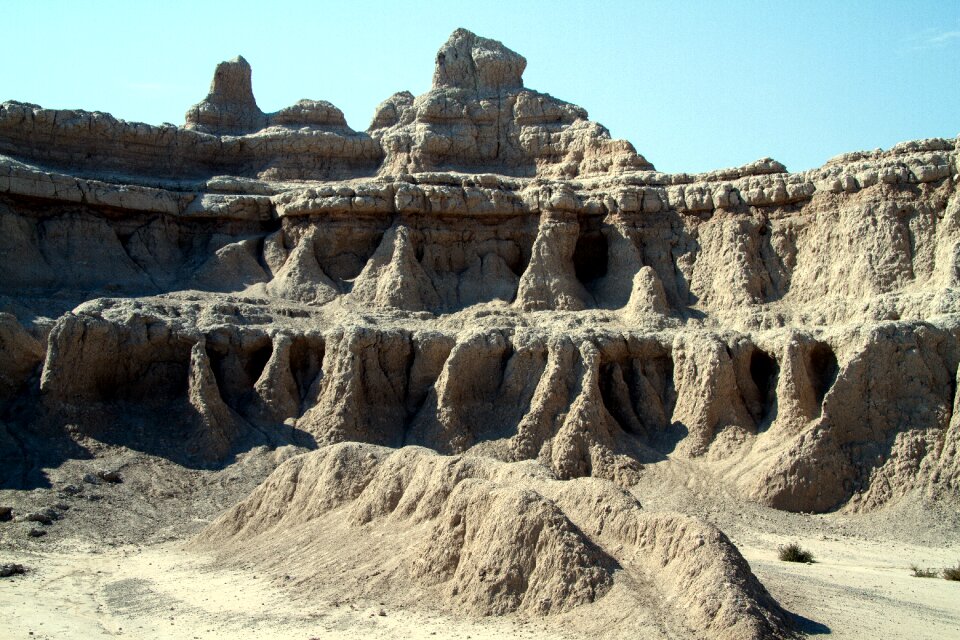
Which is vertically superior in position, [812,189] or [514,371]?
[812,189]

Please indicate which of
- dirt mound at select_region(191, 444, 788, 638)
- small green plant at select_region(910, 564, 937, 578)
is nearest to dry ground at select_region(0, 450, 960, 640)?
small green plant at select_region(910, 564, 937, 578)

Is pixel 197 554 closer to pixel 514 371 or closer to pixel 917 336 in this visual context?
pixel 514 371

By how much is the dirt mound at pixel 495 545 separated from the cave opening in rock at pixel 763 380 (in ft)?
36.3

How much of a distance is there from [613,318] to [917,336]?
27.9ft

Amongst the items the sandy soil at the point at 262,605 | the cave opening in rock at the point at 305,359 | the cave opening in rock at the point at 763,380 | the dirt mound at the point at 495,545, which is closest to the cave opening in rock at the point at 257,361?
the cave opening in rock at the point at 305,359

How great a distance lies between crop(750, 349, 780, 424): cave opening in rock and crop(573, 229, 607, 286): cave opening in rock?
7.19 metres

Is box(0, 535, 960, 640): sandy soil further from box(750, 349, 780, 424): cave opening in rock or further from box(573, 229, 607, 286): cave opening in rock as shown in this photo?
box(573, 229, 607, 286): cave opening in rock

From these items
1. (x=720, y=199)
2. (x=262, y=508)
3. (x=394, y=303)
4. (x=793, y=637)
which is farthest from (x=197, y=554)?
(x=720, y=199)

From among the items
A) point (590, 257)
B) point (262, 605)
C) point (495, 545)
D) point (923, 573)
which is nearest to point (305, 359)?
point (590, 257)

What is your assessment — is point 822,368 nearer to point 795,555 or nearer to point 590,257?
point 795,555

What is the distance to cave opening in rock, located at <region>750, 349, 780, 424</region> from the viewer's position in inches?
1069

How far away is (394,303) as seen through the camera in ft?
105

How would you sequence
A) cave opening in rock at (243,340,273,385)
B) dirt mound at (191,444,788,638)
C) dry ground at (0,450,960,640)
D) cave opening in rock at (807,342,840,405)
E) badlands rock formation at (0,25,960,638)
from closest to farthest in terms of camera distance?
dirt mound at (191,444,788,638) → dry ground at (0,450,960,640) → badlands rock formation at (0,25,960,638) → cave opening in rock at (807,342,840,405) → cave opening in rock at (243,340,273,385)

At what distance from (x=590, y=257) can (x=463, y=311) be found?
5.02 m
